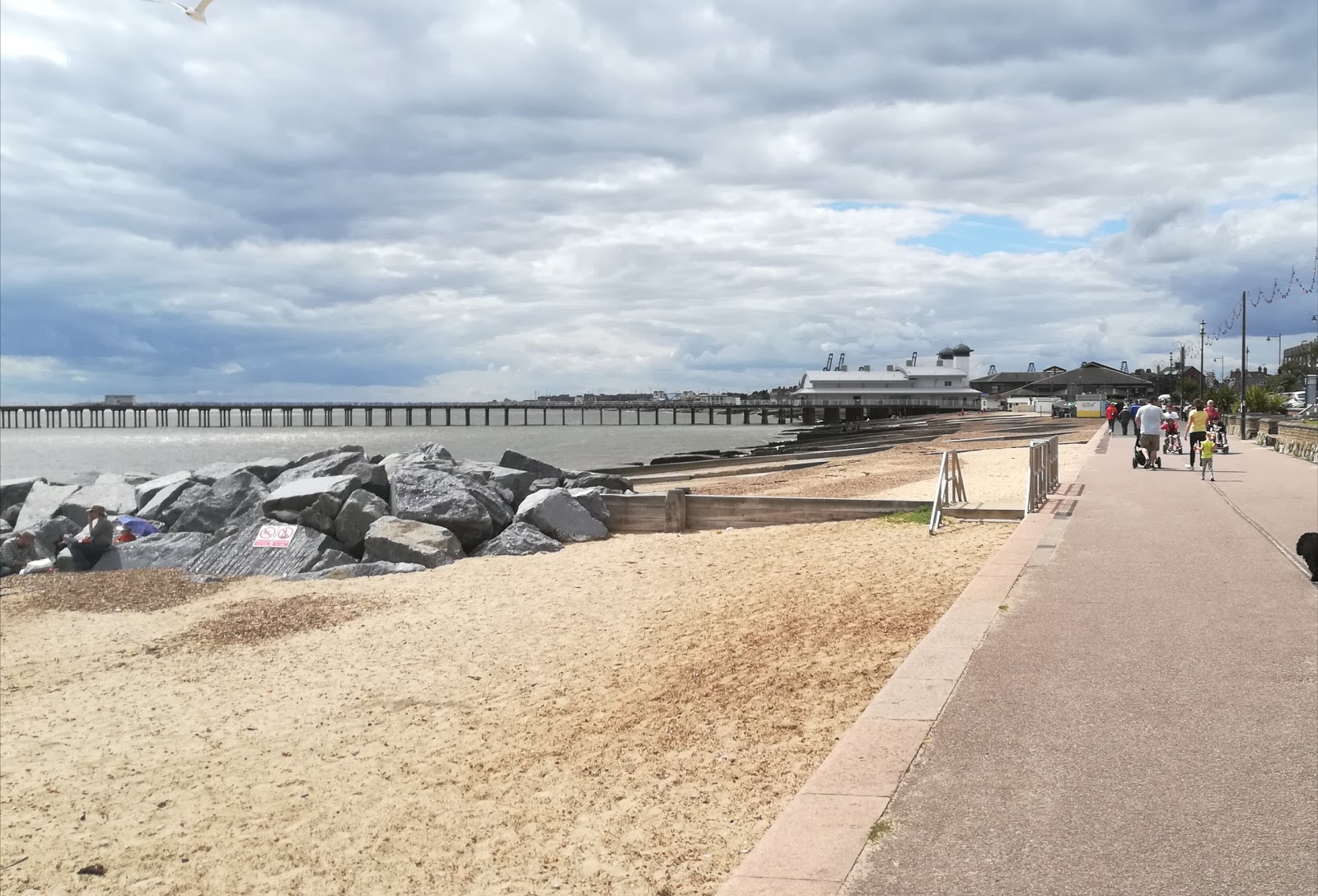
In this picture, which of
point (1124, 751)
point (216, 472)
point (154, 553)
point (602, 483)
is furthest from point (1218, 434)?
point (1124, 751)

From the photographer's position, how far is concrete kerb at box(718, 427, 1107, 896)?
11.1 feet

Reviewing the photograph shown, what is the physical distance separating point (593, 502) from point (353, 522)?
11.9 feet

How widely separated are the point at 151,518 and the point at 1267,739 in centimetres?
1709

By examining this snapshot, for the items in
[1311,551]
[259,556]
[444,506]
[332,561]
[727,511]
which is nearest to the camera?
[1311,551]

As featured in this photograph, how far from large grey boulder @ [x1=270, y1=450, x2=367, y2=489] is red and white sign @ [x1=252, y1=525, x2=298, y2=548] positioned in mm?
2872

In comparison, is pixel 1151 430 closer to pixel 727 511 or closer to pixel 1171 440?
pixel 1171 440

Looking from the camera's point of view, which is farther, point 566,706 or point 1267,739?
point 566,706

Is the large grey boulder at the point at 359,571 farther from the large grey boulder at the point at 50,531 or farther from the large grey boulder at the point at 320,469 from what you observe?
the large grey boulder at the point at 50,531

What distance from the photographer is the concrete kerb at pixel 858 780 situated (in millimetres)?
3373

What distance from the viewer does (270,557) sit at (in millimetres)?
13844

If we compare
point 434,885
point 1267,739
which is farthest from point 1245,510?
point 434,885

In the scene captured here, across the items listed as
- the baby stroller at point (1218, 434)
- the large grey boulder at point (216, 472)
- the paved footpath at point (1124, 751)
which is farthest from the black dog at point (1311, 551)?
the baby stroller at point (1218, 434)

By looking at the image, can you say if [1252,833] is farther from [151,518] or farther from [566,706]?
[151,518]

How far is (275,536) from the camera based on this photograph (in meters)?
14.1
